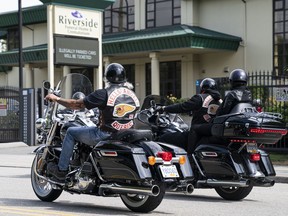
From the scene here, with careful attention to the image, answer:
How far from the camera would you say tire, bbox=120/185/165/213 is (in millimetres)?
8188

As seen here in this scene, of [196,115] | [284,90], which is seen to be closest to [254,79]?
[284,90]

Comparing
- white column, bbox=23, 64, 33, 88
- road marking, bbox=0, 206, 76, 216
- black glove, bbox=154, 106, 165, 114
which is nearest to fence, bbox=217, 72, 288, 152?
black glove, bbox=154, 106, 165, 114

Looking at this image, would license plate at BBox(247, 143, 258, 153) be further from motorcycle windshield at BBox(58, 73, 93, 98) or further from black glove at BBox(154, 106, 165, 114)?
motorcycle windshield at BBox(58, 73, 93, 98)

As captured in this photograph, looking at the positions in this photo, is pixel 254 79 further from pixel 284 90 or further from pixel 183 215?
pixel 183 215

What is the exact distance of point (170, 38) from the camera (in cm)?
3102

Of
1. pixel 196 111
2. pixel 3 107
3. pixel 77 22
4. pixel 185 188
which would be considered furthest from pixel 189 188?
pixel 3 107

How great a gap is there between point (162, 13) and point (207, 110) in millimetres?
26075

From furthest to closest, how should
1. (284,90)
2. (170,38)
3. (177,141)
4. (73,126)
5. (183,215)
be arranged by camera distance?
(170,38), (284,90), (177,141), (73,126), (183,215)

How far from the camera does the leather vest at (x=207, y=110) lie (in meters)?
10.6

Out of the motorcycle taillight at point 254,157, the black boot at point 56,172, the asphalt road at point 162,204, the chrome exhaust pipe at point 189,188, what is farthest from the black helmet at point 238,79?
the black boot at point 56,172

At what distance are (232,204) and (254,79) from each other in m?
11.0

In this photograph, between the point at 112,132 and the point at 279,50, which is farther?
the point at 279,50

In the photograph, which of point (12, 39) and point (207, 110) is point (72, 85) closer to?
point (207, 110)

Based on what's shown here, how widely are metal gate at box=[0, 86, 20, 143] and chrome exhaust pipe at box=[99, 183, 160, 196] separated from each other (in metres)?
17.7
